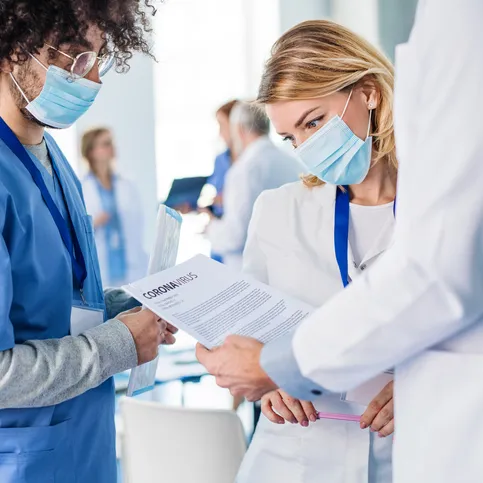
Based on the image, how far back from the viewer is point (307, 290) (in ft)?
5.38

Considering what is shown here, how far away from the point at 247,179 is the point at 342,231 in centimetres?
273

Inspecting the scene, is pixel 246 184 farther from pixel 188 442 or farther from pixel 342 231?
pixel 342 231

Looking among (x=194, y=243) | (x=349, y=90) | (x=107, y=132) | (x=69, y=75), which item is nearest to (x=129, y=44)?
(x=69, y=75)

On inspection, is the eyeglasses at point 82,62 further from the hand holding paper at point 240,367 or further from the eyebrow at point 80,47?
the hand holding paper at point 240,367

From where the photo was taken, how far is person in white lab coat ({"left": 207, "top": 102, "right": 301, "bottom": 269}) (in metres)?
4.36

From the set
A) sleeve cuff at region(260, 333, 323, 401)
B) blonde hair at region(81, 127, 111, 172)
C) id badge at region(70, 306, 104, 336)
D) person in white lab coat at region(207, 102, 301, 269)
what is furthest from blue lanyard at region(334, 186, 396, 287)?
blonde hair at region(81, 127, 111, 172)

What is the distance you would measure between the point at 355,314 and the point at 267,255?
67cm

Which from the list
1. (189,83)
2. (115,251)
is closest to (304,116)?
(115,251)

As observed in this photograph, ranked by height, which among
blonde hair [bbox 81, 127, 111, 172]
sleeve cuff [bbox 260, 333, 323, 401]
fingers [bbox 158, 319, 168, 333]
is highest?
sleeve cuff [bbox 260, 333, 323, 401]

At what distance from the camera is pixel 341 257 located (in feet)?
5.19

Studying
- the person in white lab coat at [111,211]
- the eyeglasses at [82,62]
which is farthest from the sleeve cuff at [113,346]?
the person in white lab coat at [111,211]

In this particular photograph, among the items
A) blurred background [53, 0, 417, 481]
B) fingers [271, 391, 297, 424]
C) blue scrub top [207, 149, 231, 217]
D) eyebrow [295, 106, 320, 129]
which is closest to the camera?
fingers [271, 391, 297, 424]

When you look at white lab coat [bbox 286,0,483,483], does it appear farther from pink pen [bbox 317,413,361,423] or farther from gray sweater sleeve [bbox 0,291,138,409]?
gray sweater sleeve [bbox 0,291,138,409]

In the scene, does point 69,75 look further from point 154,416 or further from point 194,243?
point 194,243
